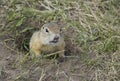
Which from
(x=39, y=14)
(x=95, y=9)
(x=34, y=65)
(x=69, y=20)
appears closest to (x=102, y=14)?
(x=95, y=9)

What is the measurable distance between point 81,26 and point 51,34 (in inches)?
33.3

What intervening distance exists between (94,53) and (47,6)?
1.11 meters

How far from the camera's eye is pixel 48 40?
166 inches

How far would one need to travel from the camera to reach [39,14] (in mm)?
5000

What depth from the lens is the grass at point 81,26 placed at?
426 cm

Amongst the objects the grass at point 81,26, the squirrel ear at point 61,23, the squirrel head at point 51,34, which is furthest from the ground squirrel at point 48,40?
the squirrel ear at point 61,23

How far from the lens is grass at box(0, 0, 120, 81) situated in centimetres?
426

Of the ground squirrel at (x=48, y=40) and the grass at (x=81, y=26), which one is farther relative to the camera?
the grass at (x=81, y=26)

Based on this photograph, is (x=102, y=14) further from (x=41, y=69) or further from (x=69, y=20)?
(x=41, y=69)

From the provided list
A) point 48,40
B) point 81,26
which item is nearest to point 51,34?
point 48,40

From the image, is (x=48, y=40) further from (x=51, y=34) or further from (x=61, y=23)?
(x=61, y=23)

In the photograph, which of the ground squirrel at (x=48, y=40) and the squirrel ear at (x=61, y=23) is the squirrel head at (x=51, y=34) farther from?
the squirrel ear at (x=61, y=23)

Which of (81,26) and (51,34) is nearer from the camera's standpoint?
(51,34)

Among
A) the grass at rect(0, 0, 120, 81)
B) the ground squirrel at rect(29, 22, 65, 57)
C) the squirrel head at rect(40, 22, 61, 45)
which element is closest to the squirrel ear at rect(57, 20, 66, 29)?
the grass at rect(0, 0, 120, 81)
